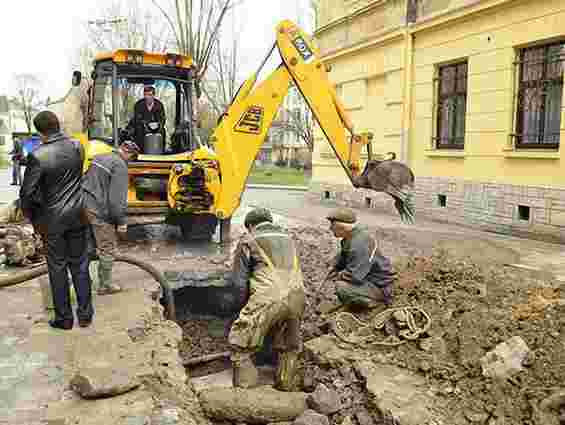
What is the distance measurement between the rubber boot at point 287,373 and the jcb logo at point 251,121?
11.6ft

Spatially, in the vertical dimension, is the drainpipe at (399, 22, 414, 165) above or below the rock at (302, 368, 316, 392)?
above

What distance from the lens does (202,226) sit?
8477mm

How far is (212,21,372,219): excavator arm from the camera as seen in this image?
269 inches

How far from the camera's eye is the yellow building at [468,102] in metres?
9.09

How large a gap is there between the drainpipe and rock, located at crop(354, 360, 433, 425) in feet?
27.9

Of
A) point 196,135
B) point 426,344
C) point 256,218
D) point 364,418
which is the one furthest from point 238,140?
point 364,418

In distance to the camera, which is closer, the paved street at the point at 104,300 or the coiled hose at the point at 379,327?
the paved street at the point at 104,300

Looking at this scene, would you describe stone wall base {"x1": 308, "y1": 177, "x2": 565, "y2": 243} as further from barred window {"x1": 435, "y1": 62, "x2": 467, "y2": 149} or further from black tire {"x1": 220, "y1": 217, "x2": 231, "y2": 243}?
black tire {"x1": 220, "y1": 217, "x2": 231, "y2": 243}

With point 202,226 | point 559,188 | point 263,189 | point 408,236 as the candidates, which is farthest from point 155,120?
point 263,189

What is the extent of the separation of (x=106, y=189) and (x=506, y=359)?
395cm

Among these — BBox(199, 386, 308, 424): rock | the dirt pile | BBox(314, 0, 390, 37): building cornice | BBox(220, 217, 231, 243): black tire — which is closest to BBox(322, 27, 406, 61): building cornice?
BBox(314, 0, 390, 37): building cornice

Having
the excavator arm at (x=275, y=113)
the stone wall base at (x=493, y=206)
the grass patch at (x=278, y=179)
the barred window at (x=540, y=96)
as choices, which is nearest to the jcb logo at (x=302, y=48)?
the excavator arm at (x=275, y=113)

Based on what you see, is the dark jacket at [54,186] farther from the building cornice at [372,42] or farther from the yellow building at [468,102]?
the building cornice at [372,42]

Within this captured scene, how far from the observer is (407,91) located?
1239 cm
